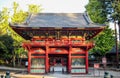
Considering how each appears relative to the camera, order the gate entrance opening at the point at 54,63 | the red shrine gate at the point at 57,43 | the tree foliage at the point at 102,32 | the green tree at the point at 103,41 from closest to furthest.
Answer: the red shrine gate at the point at 57,43, the gate entrance opening at the point at 54,63, the tree foliage at the point at 102,32, the green tree at the point at 103,41

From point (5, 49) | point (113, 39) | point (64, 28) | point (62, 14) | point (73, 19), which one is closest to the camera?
point (64, 28)

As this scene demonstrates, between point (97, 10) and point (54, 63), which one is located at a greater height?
point (97, 10)

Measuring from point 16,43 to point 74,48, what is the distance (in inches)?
786

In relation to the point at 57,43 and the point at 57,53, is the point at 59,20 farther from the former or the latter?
the point at 57,53

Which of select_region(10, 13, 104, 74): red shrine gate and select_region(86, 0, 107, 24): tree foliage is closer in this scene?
select_region(10, 13, 104, 74): red shrine gate

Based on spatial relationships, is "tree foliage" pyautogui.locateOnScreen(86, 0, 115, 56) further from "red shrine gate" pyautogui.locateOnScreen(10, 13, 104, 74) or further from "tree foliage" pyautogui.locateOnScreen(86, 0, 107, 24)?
"red shrine gate" pyautogui.locateOnScreen(10, 13, 104, 74)

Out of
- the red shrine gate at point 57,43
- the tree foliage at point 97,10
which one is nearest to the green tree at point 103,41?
the tree foliage at point 97,10

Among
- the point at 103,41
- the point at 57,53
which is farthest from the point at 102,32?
the point at 57,53

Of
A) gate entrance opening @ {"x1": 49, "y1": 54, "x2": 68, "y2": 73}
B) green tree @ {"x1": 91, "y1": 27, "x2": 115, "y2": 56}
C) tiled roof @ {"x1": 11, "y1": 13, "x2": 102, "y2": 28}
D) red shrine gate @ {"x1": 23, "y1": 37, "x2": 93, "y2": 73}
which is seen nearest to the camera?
red shrine gate @ {"x1": 23, "y1": 37, "x2": 93, "y2": 73}

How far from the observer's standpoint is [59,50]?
3516 cm

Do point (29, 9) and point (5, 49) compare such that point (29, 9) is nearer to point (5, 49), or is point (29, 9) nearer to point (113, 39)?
point (5, 49)

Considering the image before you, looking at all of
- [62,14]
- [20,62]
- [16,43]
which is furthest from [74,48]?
[20,62]

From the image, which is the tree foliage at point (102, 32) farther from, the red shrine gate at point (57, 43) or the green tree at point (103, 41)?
the red shrine gate at point (57, 43)

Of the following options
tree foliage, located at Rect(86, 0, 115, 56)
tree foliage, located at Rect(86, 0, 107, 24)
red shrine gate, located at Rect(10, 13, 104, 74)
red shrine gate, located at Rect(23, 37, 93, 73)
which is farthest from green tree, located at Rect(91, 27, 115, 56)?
red shrine gate, located at Rect(23, 37, 93, 73)
